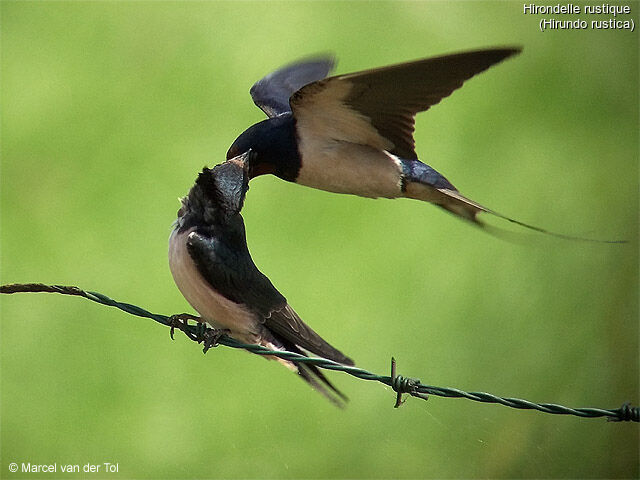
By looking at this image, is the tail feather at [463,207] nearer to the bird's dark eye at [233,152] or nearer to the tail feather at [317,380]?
the bird's dark eye at [233,152]

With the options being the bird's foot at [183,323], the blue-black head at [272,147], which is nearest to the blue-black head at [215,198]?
the bird's foot at [183,323]

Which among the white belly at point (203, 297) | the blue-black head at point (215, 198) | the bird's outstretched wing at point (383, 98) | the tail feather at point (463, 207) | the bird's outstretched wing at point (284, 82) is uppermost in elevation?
→ the bird's outstretched wing at point (284, 82)

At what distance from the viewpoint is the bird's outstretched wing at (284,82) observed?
375cm

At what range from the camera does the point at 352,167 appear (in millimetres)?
3174

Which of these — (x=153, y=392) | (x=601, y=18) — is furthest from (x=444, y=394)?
(x=601, y=18)

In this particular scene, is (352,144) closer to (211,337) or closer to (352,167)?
(352,167)

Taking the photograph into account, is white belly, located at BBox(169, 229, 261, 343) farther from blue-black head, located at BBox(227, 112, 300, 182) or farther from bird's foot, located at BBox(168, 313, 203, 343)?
blue-black head, located at BBox(227, 112, 300, 182)

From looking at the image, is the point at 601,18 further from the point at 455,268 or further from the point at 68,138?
the point at 68,138

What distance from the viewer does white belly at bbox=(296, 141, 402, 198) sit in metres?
3.17

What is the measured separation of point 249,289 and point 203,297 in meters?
0.14

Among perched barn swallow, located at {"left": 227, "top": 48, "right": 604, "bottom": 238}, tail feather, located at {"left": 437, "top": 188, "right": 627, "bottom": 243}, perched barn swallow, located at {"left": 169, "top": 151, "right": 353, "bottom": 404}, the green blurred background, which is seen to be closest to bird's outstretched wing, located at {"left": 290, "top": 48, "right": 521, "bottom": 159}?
perched barn swallow, located at {"left": 227, "top": 48, "right": 604, "bottom": 238}

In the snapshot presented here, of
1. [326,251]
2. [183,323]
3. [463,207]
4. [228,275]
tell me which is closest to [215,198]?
[228,275]

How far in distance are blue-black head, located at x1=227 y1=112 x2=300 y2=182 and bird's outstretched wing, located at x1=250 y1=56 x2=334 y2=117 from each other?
50 centimetres

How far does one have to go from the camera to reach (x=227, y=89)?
23.0 ft
